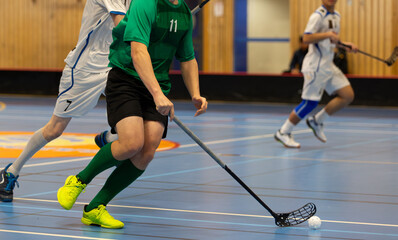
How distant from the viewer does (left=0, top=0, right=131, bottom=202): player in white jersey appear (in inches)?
243

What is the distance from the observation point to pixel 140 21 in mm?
5082

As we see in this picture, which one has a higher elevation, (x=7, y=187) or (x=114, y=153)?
(x=114, y=153)

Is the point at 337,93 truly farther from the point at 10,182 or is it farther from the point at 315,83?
the point at 10,182

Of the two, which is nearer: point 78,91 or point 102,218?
point 102,218

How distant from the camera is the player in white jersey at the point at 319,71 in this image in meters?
10.3

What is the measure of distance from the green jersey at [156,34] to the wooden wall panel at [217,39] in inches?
671

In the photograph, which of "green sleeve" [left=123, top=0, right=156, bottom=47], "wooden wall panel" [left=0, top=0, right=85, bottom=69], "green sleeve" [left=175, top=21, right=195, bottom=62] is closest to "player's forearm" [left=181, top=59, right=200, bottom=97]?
"green sleeve" [left=175, top=21, right=195, bottom=62]

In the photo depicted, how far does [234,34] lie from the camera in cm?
2247

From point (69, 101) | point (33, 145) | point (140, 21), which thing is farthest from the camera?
point (33, 145)

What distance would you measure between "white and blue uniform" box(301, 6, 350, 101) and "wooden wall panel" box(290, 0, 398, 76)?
9753 mm

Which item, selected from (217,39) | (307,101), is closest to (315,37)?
(307,101)

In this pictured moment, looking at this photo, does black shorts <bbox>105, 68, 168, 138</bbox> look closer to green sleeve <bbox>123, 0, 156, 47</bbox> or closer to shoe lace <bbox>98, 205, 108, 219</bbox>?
green sleeve <bbox>123, 0, 156, 47</bbox>

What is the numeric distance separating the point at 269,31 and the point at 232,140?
11.4 m

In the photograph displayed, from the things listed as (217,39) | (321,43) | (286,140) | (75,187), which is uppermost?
(321,43)
